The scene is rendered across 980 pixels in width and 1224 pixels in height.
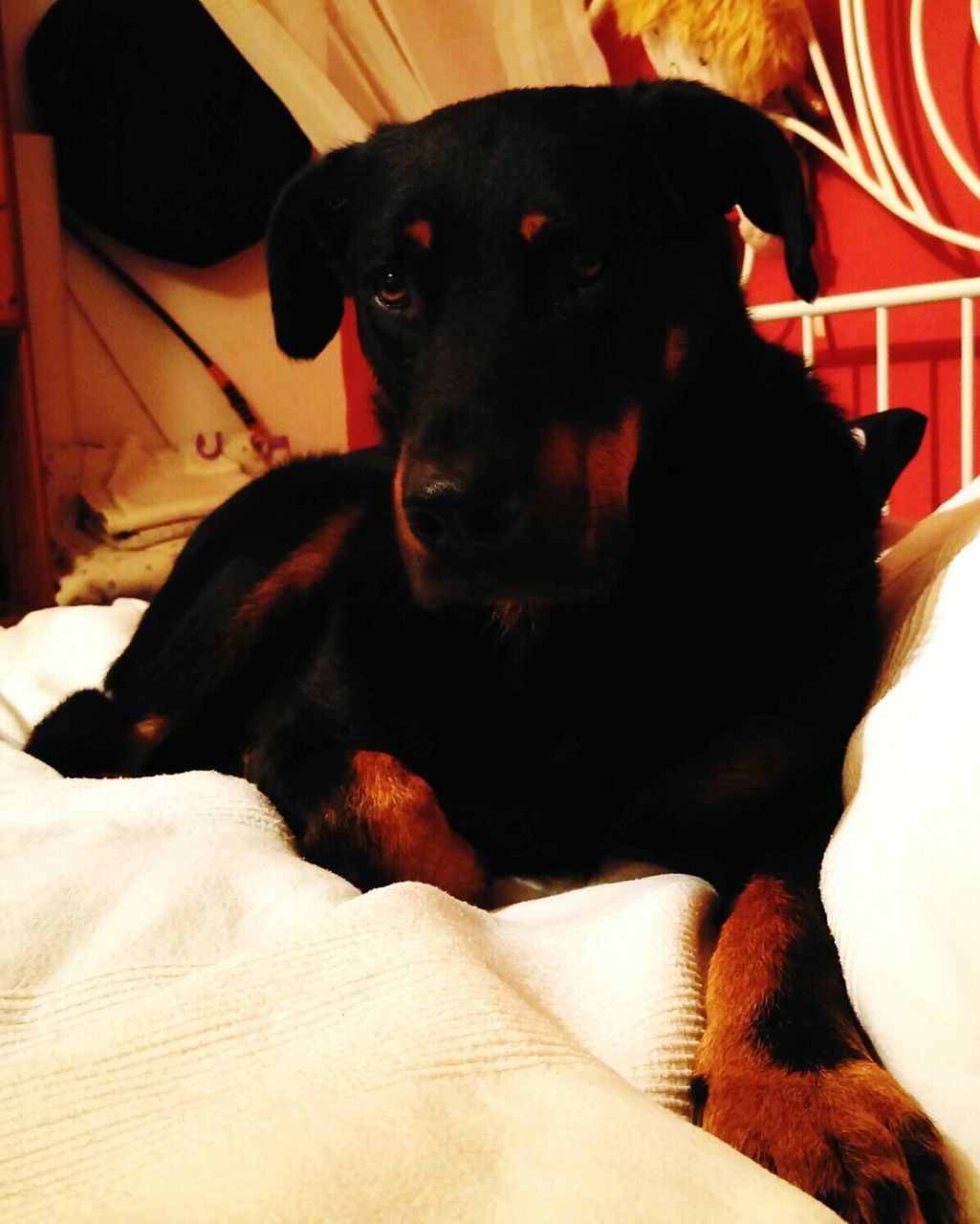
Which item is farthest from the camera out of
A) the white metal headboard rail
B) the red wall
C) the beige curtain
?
the beige curtain

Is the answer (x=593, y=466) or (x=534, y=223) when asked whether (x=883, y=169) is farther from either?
(x=593, y=466)

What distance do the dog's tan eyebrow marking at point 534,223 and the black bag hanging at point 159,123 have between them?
8.41 feet

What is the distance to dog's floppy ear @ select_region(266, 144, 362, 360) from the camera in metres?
1.19

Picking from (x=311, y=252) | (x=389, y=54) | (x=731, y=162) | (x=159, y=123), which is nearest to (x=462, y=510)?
(x=731, y=162)

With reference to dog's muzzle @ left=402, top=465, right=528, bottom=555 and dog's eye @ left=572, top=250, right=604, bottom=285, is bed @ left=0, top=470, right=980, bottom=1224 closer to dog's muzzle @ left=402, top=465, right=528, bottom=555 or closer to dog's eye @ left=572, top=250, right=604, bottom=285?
dog's muzzle @ left=402, top=465, right=528, bottom=555

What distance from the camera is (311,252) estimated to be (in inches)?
50.0

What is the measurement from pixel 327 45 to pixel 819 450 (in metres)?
1.91

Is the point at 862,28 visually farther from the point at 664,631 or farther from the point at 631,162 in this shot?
the point at 664,631

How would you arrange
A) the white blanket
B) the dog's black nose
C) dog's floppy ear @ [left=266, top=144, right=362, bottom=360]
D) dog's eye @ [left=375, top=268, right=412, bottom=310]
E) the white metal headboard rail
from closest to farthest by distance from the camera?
the white blanket < the dog's black nose < dog's eye @ [left=375, top=268, right=412, bottom=310] < dog's floppy ear @ [left=266, top=144, right=362, bottom=360] < the white metal headboard rail

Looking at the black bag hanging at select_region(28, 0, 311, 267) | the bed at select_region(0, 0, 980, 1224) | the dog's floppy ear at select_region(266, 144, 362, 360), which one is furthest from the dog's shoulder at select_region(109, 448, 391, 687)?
the black bag hanging at select_region(28, 0, 311, 267)

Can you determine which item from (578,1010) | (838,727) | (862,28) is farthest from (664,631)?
(862,28)

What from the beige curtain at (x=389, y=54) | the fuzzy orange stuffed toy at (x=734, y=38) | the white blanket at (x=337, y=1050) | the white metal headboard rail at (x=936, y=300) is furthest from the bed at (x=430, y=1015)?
the beige curtain at (x=389, y=54)

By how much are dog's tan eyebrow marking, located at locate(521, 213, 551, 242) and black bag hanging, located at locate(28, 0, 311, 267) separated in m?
2.56

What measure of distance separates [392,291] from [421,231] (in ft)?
0.27
